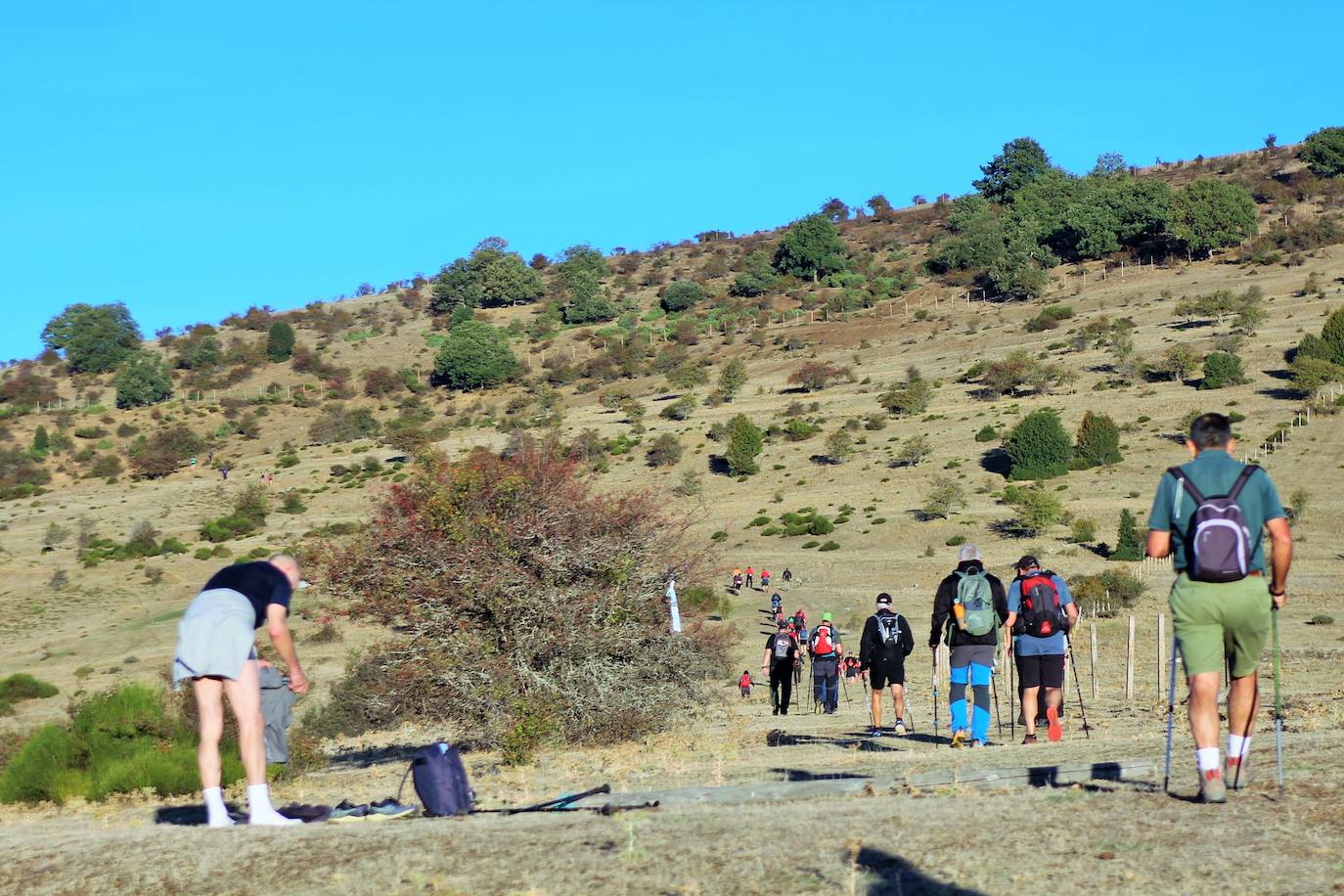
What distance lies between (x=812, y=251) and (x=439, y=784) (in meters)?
108

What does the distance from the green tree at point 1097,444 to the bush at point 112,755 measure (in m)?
40.8

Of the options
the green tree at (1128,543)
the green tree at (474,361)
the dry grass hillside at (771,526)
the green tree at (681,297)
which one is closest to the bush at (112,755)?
the dry grass hillside at (771,526)

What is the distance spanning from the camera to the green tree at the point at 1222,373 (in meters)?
57.2

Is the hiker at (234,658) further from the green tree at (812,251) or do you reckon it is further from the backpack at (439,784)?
the green tree at (812,251)

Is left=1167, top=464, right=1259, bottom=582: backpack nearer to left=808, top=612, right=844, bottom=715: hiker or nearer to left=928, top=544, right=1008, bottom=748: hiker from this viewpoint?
left=928, top=544, right=1008, bottom=748: hiker

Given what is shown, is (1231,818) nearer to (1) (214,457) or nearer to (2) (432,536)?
(2) (432,536)

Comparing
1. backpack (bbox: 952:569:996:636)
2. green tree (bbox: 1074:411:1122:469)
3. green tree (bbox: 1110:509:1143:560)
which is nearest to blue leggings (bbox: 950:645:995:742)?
backpack (bbox: 952:569:996:636)

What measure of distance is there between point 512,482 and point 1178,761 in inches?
328

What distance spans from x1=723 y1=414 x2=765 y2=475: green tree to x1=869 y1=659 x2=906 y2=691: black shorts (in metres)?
44.3

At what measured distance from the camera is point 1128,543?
3891 centimetres

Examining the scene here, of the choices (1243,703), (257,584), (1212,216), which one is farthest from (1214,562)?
(1212,216)

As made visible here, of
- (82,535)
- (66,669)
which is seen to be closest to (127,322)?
(82,535)

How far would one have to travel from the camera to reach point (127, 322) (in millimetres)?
115312

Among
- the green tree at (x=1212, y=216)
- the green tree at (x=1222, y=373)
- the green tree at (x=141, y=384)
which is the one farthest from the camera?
the green tree at (x=141, y=384)
